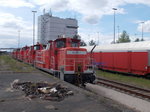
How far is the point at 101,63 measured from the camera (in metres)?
28.2

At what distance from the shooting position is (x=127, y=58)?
22.6m

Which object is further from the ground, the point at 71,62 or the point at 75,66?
the point at 71,62

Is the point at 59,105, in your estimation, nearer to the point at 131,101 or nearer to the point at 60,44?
the point at 131,101

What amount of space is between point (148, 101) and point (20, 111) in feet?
23.5

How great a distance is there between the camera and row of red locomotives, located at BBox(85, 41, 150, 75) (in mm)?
20189

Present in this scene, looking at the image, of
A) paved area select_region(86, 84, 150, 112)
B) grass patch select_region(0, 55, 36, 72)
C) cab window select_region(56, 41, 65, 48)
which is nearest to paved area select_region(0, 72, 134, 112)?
paved area select_region(86, 84, 150, 112)

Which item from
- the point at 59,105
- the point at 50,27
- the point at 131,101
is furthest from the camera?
the point at 50,27

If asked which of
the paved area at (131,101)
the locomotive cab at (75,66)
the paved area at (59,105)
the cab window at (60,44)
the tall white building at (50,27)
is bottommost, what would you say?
the paved area at (131,101)

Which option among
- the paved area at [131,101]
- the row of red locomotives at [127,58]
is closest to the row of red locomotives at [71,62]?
the paved area at [131,101]

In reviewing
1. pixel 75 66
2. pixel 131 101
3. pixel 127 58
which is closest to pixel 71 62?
pixel 75 66

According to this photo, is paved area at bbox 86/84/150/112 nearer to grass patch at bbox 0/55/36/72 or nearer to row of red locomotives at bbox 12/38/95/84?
row of red locomotives at bbox 12/38/95/84

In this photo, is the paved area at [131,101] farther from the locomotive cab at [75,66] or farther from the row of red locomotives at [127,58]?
the row of red locomotives at [127,58]

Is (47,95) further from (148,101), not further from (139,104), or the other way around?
(148,101)

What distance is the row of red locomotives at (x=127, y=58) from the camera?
20189 millimetres
